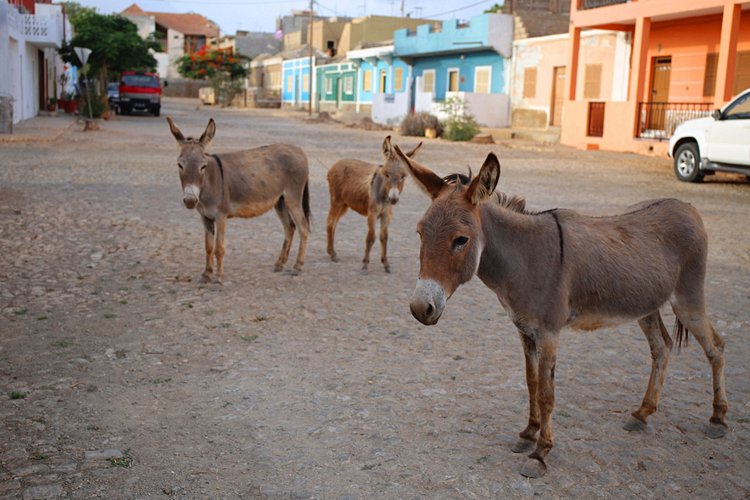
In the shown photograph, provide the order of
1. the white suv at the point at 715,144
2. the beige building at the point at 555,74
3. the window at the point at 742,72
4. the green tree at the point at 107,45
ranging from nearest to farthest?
the white suv at the point at 715,144 → the window at the point at 742,72 → the beige building at the point at 555,74 → the green tree at the point at 107,45

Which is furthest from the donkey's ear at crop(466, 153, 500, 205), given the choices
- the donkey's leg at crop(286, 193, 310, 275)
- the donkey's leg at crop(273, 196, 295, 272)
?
the donkey's leg at crop(273, 196, 295, 272)

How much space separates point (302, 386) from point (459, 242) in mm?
1757

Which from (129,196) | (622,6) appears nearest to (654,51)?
(622,6)

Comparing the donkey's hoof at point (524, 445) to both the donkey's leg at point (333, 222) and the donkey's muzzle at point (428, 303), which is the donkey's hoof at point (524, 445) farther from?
the donkey's leg at point (333, 222)

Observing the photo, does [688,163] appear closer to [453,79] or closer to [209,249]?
[209,249]

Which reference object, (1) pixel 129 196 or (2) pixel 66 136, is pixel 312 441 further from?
(2) pixel 66 136

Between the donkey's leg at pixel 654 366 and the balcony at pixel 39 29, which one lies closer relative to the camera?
the donkey's leg at pixel 654 366

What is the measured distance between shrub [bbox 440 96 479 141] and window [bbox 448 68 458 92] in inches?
275

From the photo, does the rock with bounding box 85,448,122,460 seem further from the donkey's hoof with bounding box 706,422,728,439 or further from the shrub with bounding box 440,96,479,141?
the shrub with bounding box 440,96,479,141

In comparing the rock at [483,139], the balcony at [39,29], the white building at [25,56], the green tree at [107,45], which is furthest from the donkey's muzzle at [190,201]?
the green tree at [107,45]

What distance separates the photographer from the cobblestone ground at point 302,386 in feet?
10.7

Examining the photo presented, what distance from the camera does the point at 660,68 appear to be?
23.3 m

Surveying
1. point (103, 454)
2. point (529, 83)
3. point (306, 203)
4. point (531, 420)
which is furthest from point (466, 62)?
point (103, 454)

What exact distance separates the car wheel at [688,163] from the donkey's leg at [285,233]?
1087 centimetres
